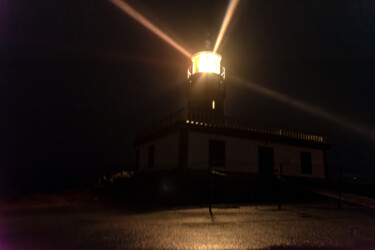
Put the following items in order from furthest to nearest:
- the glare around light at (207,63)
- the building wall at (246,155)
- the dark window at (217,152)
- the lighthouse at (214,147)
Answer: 1. the glare around light at (207,63)
2. the dark window at (217,152)
3. the building wall at (246,155)
4. the lighthouse at (214,147)

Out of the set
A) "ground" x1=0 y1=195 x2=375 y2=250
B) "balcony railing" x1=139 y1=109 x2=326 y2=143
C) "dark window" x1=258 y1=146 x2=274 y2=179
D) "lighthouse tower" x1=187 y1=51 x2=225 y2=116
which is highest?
"lighthouse tower" x1=187 y1=51 x2=225 y2=116

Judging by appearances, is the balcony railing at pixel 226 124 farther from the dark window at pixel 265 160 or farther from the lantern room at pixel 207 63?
the lantern room at pixel 207 63

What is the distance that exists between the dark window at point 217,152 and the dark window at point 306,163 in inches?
223

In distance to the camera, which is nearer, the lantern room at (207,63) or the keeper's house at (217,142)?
the keeper's house at (217,142)

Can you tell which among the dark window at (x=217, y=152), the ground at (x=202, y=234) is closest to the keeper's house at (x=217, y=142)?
the dark window at (x=217, y=152)

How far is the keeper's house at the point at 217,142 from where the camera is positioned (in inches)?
499

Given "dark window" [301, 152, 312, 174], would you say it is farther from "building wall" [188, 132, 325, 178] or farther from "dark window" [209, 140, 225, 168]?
"dark window" [209, 140, 225, 168]

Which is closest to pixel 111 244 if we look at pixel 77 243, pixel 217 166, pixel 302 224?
pixel 77 243

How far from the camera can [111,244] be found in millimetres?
4223

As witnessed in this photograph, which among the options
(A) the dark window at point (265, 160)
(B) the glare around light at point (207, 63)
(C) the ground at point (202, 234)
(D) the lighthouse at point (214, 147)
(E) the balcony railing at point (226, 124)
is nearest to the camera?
(C) the ground at point (202, 234)

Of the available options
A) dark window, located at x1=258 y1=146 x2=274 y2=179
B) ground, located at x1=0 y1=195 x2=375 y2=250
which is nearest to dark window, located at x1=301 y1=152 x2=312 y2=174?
dark window, located at x1=258 y1=146 x2=274 y2=179

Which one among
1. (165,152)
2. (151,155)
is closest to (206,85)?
(165,152)

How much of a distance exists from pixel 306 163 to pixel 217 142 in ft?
21.1

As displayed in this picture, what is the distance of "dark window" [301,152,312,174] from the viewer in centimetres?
1545
